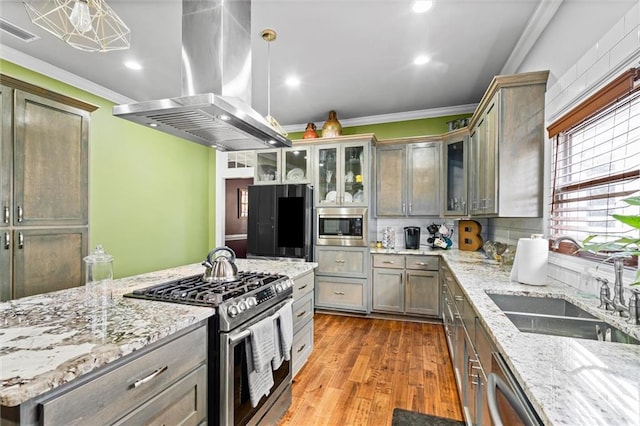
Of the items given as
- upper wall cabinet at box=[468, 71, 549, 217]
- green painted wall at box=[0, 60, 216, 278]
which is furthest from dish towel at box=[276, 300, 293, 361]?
green painted wall at box=[0, 60, 216, 278]

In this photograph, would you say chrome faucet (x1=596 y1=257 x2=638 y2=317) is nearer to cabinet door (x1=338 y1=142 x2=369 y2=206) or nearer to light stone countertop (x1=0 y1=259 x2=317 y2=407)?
light stone countertop (x1=0 y1=259 x2=317 y2=407)

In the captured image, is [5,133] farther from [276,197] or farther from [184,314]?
[276,197]

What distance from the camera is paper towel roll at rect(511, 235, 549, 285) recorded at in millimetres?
1786

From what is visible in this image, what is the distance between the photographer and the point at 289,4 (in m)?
2.12

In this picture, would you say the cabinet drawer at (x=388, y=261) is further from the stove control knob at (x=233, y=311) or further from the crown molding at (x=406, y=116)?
the stove control knob at (x=233, y=311)

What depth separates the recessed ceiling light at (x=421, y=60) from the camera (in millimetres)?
2797

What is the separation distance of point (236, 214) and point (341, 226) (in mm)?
2252

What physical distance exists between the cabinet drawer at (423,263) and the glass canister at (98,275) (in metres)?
3.14

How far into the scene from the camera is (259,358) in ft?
5.07

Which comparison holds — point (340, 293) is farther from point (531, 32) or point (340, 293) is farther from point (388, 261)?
point (531, 32)

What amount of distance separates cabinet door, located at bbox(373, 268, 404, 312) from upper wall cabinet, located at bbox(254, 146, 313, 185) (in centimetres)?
161

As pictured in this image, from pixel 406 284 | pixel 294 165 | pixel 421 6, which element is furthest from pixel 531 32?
pixel 294 165

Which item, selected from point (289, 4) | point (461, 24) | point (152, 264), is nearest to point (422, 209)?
point (461, 24)

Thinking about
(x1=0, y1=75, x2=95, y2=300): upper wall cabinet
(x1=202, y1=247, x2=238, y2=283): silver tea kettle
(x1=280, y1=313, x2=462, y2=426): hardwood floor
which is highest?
(x1=0, y1=75, x2=95, y2=300): upper wall cabinet
